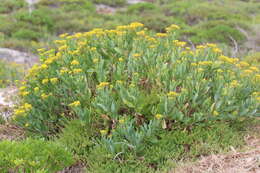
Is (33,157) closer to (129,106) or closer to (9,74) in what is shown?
(129,106)

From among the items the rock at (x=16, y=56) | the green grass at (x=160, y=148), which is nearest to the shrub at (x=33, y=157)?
the green grass at (x=160, y=148)

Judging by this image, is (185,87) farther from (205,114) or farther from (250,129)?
(250,129)

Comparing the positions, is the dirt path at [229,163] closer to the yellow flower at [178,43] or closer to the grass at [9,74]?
the yellow flower at [178,43]

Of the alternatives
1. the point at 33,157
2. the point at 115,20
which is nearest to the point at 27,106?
the point at 33,157

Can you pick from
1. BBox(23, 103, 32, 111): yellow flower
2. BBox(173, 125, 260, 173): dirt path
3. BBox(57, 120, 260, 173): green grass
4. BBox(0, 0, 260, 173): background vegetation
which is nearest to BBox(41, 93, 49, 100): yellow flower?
BBox(0, 0, 260, 173): background vegetation

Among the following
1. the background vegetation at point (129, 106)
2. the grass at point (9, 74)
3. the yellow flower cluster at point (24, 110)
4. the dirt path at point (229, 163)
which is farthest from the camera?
the grass at point (9, 74)

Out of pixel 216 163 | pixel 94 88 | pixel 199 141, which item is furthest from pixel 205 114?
pixel 94 88
